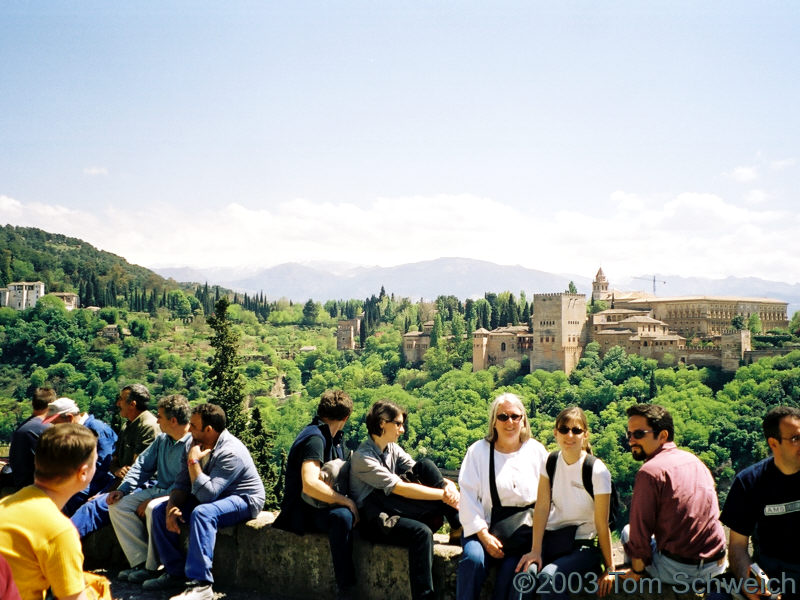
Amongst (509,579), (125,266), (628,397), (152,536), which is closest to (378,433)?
(509,579)

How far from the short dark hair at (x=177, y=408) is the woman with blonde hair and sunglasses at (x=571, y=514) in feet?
8.80

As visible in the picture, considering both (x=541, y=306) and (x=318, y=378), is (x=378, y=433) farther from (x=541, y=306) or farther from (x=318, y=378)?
(x=318, y=378)

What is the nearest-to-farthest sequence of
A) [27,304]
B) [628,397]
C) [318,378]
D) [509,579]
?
[509,579] < [628,397] < [318,378] < [27,304]

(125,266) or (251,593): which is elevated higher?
(125,266)

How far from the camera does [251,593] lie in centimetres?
482

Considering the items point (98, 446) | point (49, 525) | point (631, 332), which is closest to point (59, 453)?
point (49, 525)

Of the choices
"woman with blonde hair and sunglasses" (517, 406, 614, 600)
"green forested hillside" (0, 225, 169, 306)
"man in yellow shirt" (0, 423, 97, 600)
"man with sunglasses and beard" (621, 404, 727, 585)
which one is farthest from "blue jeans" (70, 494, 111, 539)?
"green forested hillside" (0, 225, 169, 306)

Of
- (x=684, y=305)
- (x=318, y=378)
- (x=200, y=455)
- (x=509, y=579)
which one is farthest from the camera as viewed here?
(x=318, y=378)

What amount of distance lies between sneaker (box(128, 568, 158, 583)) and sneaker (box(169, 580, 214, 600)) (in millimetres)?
527

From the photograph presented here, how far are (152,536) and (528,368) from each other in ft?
180

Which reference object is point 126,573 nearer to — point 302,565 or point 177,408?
point 177,408

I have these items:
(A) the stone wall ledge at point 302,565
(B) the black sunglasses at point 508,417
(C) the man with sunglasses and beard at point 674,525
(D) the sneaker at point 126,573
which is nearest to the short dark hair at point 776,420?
(C) the man with sunglasses and beard at point 674,525

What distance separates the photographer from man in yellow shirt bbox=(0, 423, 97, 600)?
283cm

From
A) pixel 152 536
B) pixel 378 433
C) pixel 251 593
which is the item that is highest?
pixel 378 433
